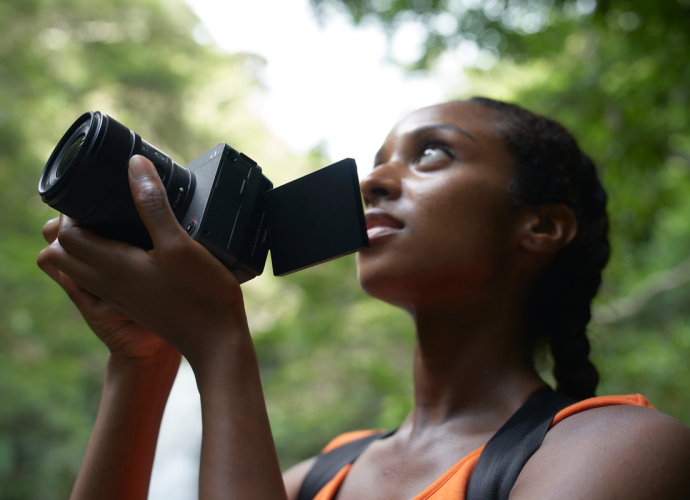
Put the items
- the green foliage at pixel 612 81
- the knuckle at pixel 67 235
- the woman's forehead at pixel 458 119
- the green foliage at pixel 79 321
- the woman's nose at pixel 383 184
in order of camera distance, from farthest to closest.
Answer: the green foliage at pixel 79 321
the green foliage at pixel 612 81
the woman's forehead at pixel 458 119
the woman's nose at pixel 383 184
the knuckle at pixel 67 235

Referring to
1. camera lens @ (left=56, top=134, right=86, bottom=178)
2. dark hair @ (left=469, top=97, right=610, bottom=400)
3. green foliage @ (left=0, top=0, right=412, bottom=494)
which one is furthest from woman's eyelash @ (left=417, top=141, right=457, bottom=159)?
green foliage @ (left=0, top=0, right=412, bottom=494)

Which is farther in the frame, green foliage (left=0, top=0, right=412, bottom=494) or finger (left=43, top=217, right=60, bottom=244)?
green foliage (left=0, top=0, right=412, bottom=494)

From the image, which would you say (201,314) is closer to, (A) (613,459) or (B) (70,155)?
(B) (70,155)

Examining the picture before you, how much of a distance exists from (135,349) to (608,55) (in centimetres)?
388

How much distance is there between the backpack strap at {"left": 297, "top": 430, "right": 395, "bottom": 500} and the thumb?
3.21ft

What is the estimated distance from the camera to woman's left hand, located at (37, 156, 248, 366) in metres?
0.95

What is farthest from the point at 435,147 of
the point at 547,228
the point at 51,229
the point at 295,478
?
the point at 295,478

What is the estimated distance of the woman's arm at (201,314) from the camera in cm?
92

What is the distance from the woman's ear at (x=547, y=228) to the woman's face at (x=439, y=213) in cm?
6

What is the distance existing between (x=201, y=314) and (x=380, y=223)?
0.62m

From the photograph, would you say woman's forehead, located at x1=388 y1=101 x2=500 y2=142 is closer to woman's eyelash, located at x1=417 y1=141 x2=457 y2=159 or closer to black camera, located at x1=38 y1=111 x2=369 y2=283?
woman's eyelash, located at x1=417 y1=141 x2=457 y2=159

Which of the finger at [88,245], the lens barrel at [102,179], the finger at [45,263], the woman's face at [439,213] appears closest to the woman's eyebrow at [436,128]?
the woman's face at [439,213]

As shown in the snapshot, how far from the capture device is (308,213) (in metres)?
1.16

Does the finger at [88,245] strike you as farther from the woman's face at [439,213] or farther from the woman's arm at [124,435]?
the woman's face at [439,213]
